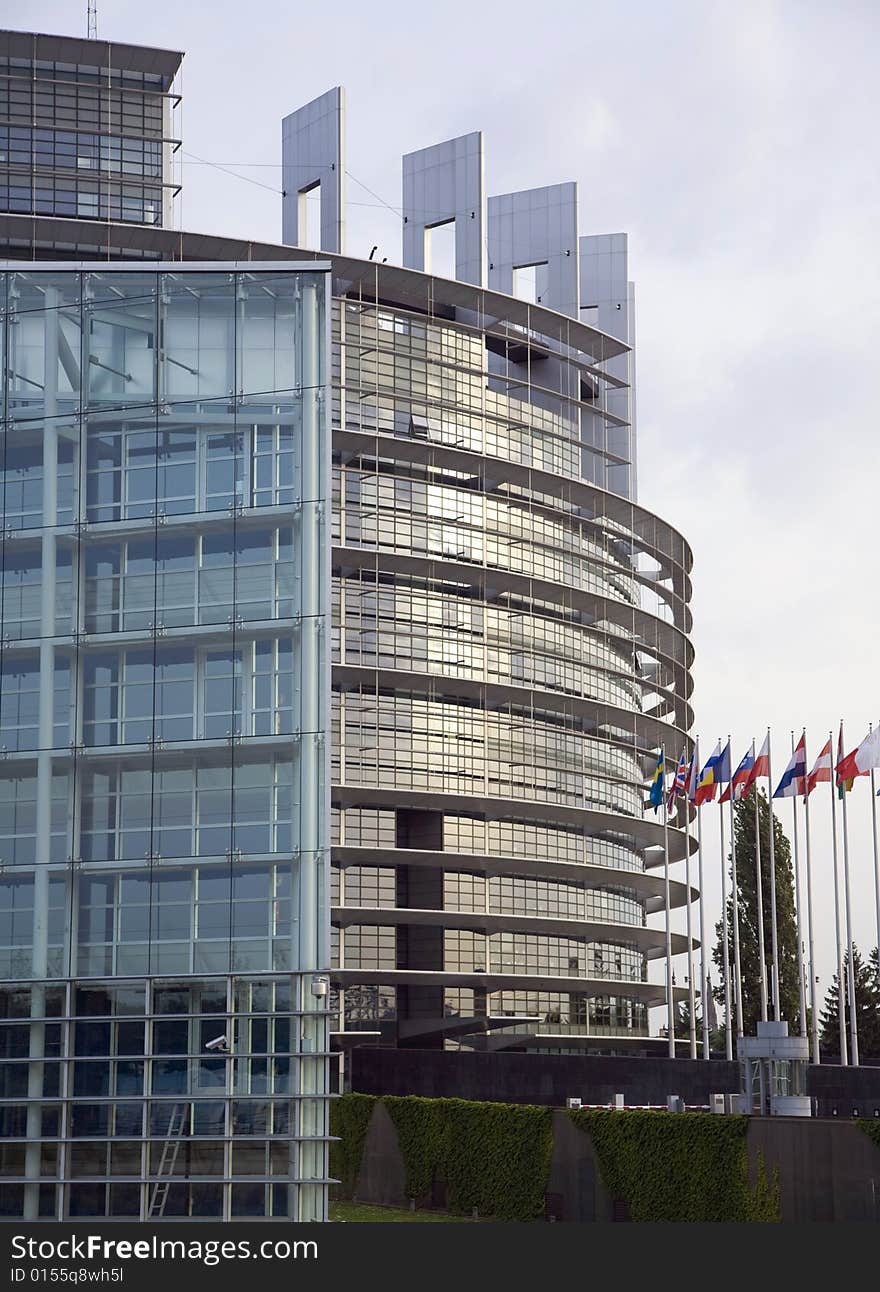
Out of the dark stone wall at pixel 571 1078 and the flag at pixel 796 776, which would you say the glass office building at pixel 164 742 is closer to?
the dark stone wall at pixel 571 1078

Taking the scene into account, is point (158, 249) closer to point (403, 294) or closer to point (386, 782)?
point (403, 294)

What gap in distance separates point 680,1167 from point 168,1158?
1187cm

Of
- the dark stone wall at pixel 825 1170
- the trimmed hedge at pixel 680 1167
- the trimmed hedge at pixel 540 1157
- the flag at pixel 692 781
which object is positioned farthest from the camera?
the flag at pixel 692 781

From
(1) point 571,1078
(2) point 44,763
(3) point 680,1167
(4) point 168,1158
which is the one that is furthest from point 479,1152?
(2) point 44,763

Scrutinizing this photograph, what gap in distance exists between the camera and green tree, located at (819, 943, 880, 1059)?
101062 mm

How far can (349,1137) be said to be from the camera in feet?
155

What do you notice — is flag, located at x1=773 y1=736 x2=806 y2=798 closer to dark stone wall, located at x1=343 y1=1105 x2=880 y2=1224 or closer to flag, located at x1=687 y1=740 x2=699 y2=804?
flag, located at x1=687 y1=740 x2=699 y2=804

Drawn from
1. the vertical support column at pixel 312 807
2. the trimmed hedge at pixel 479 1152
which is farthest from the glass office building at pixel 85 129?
the vertical support column at pixel 312 807

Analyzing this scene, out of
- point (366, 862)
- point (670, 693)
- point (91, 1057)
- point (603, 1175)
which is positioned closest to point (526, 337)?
point (670, 693)

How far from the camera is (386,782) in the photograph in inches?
Result: 3009

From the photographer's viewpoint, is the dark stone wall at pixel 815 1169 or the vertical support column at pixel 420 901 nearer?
the dark stone wall at pixel 815 1169

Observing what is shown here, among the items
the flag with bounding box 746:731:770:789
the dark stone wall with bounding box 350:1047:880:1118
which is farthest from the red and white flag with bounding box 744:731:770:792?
the dark stone wall with bounding box 350:1047:880:1118

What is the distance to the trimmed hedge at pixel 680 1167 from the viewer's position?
33.8m

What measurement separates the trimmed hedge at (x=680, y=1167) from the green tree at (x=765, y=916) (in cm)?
5427
